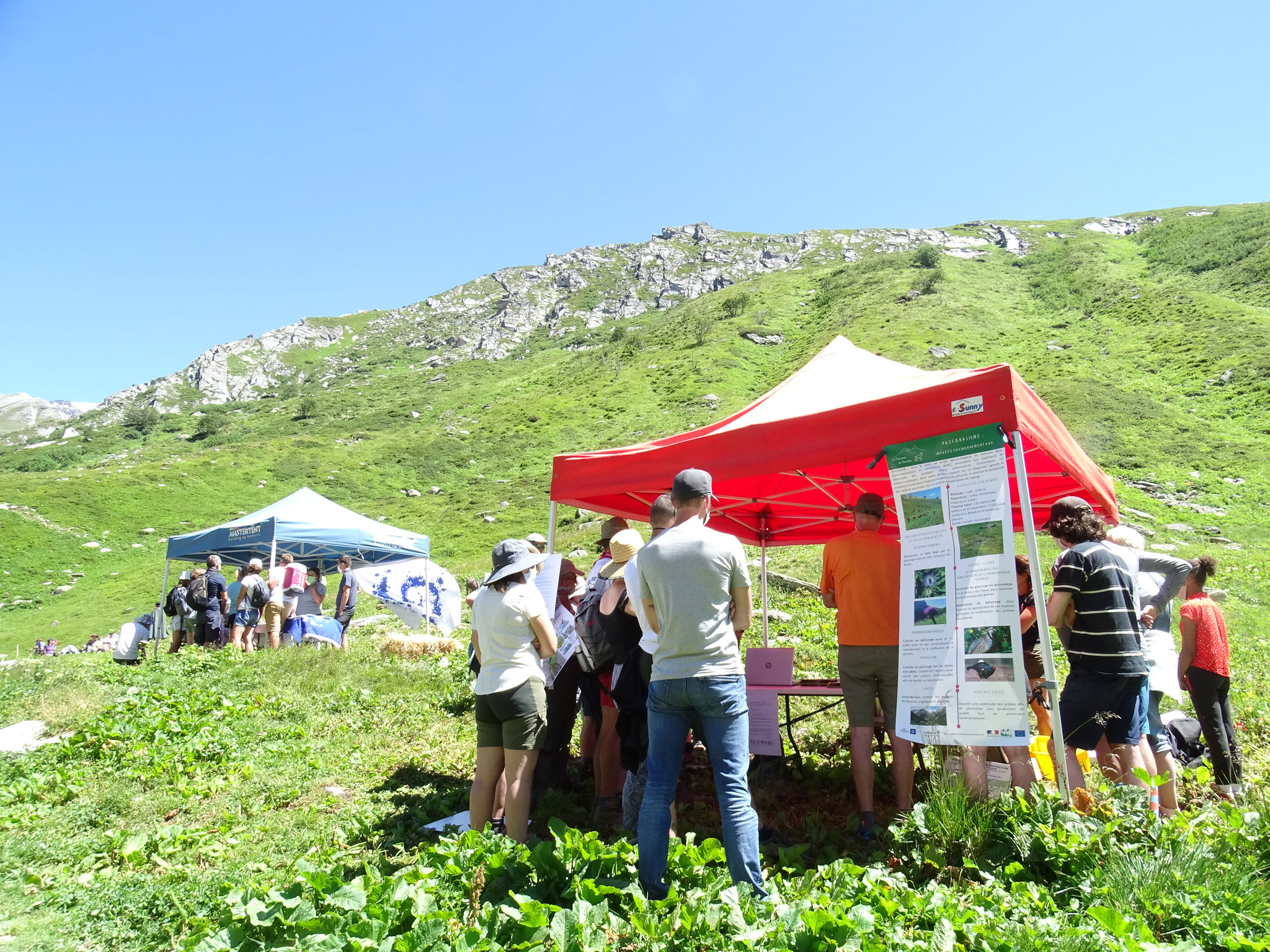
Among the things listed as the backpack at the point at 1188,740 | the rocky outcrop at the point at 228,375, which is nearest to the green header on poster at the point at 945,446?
the backpack at the point at 1188,740

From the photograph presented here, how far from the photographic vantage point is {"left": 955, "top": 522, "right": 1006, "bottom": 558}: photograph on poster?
4.22 m

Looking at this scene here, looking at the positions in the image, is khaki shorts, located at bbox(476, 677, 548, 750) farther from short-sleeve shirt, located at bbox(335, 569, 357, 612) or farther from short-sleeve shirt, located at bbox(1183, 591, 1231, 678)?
short-sleeve shirt, located at bbox(335, 569, 357, 612)

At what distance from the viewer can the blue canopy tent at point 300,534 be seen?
42.5 feet

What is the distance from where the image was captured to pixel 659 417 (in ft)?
175

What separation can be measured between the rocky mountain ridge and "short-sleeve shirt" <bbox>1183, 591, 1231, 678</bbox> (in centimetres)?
11875

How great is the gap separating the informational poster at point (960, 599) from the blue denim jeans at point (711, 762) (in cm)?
146

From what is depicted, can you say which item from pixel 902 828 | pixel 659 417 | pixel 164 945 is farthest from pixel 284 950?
pixel 659 417

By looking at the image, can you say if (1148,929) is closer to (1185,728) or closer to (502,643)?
(502,643)

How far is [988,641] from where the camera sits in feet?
13.5

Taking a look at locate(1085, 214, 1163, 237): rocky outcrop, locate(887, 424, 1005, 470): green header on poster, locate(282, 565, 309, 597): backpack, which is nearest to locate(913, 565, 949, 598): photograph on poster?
locate(887, 424, 1005, 470): green header on poster

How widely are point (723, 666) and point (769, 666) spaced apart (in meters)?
2.52

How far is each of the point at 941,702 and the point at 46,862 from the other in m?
5.58

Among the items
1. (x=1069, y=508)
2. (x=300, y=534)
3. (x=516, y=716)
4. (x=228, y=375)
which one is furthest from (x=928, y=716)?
(x=228, y=375)

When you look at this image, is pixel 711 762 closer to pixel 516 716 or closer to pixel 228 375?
pixel 516 716
